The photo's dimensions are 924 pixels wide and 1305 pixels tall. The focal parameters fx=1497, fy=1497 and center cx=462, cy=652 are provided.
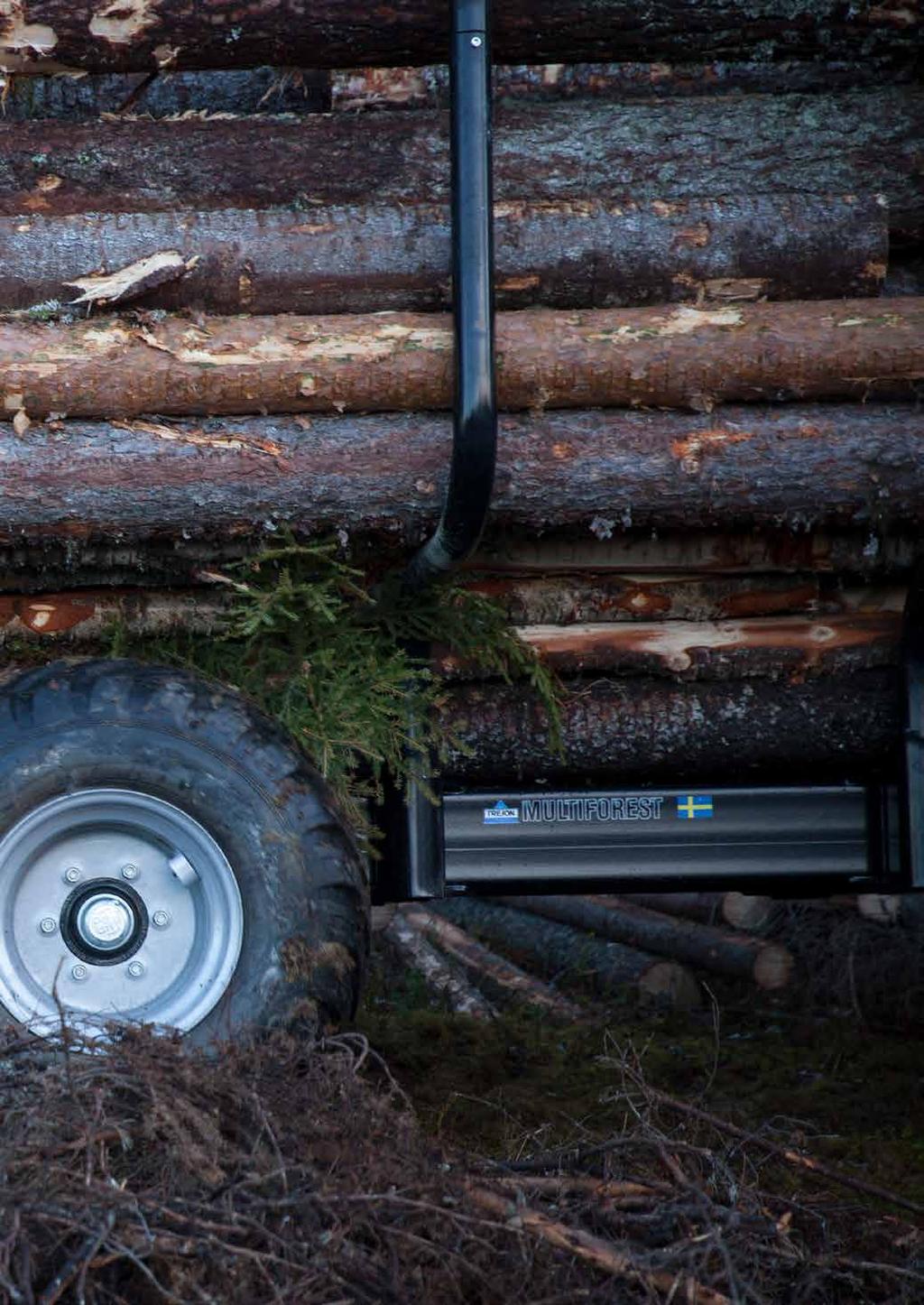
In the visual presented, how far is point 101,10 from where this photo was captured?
386 centimetres

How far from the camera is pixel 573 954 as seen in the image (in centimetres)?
710

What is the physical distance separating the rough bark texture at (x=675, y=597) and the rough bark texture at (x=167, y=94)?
152cm

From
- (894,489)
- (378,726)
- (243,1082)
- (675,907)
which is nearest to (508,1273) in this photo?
(243,1082)

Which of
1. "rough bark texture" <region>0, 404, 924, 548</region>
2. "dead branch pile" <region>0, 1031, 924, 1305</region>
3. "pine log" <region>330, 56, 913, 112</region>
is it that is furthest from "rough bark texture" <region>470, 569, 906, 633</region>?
"dead branch pile" <region>0, 1031, 924, 1305</region>

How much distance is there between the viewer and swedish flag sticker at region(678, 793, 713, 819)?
4.21 meters

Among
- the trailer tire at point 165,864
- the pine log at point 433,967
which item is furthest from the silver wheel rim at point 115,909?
the pine log at point 433,967

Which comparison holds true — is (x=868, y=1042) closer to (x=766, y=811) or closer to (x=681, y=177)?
(x=766, y=811)

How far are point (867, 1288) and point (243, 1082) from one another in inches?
51.3

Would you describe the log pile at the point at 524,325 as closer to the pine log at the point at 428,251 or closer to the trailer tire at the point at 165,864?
the pine log at the point at 428,251

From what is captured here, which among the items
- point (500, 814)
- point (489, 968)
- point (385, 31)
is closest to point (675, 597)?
point (500, 814)

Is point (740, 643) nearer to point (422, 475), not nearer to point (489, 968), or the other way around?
point (422, 475)

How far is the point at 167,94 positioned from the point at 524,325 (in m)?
1.33

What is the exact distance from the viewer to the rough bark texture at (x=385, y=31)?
3.84 metres

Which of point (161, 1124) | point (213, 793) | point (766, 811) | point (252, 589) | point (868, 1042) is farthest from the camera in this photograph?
point (868, 1042)
